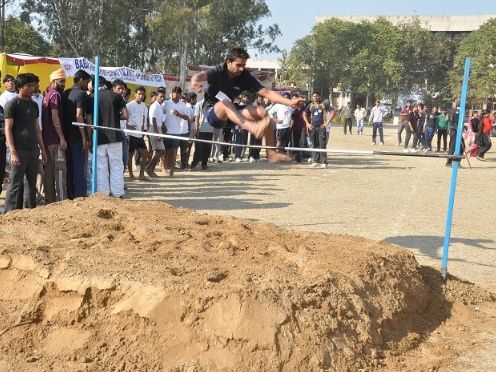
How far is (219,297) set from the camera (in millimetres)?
3797

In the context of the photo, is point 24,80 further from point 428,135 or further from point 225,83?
point 428,135

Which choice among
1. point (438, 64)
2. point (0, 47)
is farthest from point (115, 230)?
point (438, 64)

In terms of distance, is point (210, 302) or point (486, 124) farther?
point (486, 124)

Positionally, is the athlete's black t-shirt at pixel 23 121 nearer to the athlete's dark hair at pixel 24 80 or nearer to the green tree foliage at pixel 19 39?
the athlete's dark hair at pixel 24 80

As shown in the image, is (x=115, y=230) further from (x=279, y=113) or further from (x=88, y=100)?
(x=279, y=113)

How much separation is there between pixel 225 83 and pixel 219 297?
9.83 feet

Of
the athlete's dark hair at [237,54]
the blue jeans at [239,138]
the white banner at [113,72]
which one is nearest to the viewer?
the athlete's dark hair at [237,54]

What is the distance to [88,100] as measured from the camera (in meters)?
8.30

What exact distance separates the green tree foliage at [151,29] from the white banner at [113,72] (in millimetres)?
19212

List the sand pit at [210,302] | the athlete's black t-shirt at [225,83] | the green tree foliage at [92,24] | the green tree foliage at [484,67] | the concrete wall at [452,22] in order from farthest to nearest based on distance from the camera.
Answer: the concrete wall at [452,22] < the green tree foliage at [484,67] < the green tree foliage at [92,24] < the athlete's black t-shirt at [225,83] < the sand pit at [210,302]

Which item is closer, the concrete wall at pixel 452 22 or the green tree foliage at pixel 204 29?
the green tree foliage at pixel 204 29

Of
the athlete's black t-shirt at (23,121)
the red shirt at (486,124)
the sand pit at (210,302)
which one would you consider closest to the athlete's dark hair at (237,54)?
the sand pit at (210,302)

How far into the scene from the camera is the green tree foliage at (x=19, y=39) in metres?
35.8

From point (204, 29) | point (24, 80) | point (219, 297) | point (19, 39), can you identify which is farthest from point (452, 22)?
point (219, 297)
